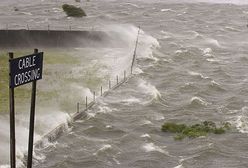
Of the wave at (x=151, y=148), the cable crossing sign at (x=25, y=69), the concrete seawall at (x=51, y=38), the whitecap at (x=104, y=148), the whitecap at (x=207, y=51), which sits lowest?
the wave at (x=151, y=148)

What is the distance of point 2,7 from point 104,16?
17.3 metres

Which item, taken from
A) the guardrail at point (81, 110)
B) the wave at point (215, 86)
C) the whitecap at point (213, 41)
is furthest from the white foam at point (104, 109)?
the whitecap at point (213, 41)

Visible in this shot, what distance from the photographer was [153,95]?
120 ft

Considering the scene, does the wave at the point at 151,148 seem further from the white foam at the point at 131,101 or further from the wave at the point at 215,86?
the wave at the point at 215,86

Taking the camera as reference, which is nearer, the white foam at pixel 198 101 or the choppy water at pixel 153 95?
the choppy water at pixel 153 95

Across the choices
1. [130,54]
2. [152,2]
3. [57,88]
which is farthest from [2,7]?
[57,88]

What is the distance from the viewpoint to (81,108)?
108 ft

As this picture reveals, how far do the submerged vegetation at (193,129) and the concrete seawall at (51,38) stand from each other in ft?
76.3

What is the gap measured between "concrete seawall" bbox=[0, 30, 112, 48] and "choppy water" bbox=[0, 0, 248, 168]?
1.73 m

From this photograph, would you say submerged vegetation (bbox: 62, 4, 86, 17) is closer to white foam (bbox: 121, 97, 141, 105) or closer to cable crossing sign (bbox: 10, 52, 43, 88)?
white foam (bbox: 121, 97, 141, 105)

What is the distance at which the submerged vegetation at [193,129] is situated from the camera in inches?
1156

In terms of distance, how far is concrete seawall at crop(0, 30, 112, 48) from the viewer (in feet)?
162

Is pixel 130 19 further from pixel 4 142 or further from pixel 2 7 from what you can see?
pixel 4 142

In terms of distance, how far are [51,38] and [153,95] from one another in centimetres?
1774
